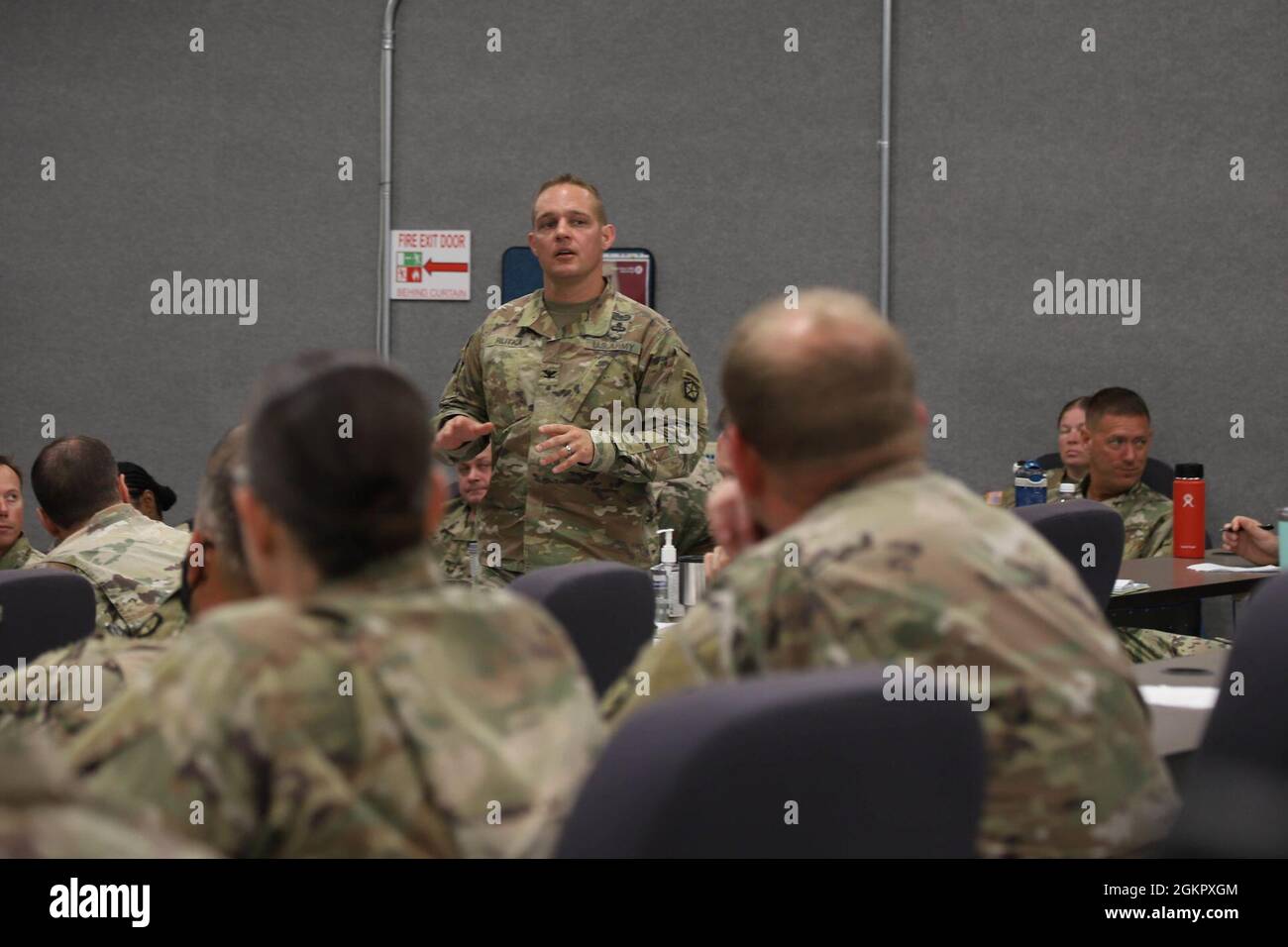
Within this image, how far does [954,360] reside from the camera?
19.4ft

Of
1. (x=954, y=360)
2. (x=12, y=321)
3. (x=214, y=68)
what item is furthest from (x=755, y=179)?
(x=12, y=321)

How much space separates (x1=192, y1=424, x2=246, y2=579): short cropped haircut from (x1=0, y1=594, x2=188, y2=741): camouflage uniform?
137mm

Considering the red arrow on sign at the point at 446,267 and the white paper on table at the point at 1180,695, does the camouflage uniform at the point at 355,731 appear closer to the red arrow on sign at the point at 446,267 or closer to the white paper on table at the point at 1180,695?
the white paper on table at the point at 1180,695

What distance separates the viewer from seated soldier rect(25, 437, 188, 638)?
2.98 m

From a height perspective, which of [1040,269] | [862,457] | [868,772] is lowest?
[868,772]

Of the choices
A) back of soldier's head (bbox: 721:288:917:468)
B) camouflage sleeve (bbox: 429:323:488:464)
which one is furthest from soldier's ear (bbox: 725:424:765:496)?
camouflage sleeve (bbox: 429:323:488:464)

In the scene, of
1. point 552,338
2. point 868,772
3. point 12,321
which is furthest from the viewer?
point 12,321

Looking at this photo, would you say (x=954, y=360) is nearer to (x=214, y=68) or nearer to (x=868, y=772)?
(x=214, y=68)

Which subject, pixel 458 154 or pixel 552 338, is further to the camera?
pixel 458 154

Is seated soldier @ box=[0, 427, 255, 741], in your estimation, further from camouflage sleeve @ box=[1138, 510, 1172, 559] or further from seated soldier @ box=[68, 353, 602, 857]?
camouflage sleeve @ box=[1138, 510, 1172, 559]

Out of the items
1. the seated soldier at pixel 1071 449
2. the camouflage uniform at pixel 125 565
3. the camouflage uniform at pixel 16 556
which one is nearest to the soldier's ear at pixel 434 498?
the camouflage uniform at pixel 125 565

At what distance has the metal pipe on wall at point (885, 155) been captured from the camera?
5840 mm

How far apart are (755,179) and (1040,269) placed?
1.15 metres
